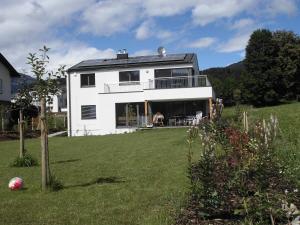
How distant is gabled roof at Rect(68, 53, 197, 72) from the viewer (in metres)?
39.7

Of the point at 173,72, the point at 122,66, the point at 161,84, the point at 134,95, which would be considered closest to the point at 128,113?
the point at 134,95

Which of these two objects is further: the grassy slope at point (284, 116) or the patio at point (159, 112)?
the patio at point (159, 112)

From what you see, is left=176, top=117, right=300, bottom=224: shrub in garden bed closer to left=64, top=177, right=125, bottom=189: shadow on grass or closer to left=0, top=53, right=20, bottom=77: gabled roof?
left=64, top=177, right=125, bottom=189: shadow on grass

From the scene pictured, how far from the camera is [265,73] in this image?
2128 inches

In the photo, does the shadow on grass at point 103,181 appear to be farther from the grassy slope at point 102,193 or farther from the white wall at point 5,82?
the white wall at point 5,82

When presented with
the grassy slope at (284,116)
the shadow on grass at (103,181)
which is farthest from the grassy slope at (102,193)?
the grassy slope at (284,116)

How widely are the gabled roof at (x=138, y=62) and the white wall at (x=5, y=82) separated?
811 cm

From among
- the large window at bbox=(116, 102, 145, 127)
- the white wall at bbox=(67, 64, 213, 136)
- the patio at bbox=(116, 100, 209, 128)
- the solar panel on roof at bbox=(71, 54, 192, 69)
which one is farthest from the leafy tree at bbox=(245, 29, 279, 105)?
the large window at bbox=(116, 102, 145, 127)

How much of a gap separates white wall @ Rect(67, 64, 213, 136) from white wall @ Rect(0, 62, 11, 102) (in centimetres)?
930

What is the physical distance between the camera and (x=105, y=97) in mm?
39625

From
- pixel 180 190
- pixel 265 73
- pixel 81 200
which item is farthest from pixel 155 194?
pixel 265 73

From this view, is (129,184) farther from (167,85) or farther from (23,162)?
(167,85)

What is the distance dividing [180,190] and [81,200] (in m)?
1.82

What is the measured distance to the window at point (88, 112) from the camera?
40406mm
